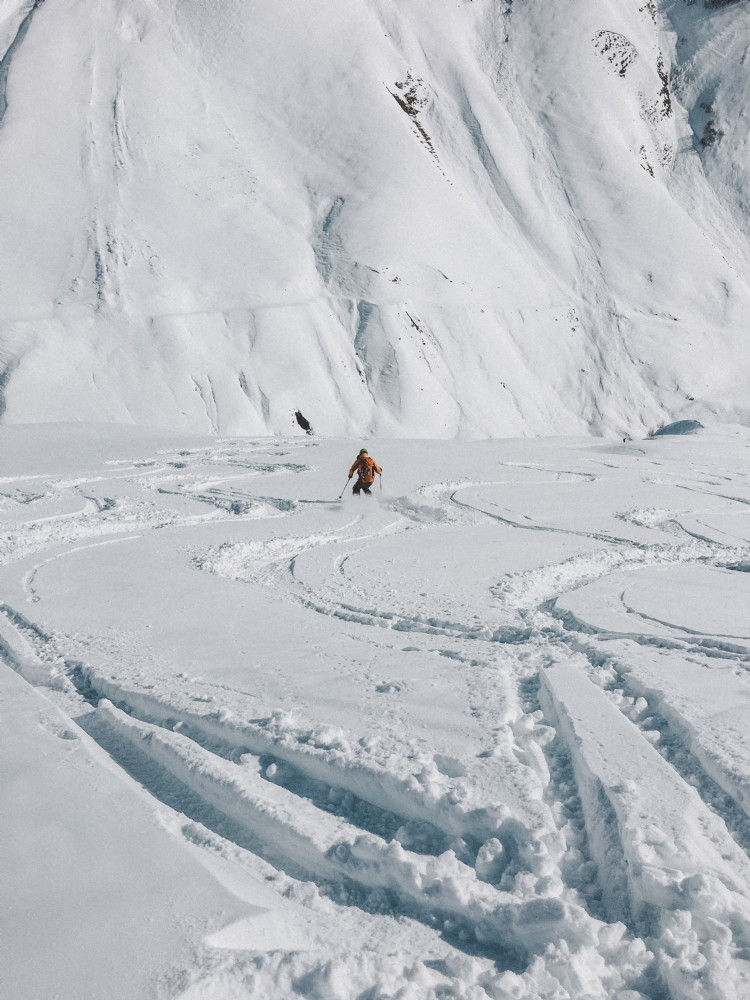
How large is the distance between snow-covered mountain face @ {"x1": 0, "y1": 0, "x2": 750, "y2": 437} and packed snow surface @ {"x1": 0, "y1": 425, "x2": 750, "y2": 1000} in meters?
18.9

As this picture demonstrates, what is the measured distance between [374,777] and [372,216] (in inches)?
1262

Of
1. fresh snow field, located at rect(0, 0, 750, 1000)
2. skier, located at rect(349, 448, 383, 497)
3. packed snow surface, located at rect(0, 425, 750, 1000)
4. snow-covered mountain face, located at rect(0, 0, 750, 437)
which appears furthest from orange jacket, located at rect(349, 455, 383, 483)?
snow-covered mountain face, located at rect(0, 0, 750, 437)

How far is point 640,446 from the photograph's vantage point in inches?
706

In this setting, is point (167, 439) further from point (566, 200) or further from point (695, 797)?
point (566, 200)

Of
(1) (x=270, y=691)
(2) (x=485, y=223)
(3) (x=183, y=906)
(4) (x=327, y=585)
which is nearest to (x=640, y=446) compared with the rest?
(4) (x=327, y=585)

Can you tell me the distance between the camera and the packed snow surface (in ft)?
6.47

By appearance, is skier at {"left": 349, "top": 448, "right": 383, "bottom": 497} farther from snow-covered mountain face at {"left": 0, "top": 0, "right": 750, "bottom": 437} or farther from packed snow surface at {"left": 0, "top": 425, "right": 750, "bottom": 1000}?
snow-covered mountain face at {"left": 0, "top": 0, "right": 750, "bottom": 437}

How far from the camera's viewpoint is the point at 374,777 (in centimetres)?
278

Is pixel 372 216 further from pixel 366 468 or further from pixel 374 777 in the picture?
pixel 374 777

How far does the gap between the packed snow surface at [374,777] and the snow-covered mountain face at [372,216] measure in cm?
1885

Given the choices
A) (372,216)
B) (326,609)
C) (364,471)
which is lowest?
(326,609)

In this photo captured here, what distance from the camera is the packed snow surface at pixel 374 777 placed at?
1.97 metres

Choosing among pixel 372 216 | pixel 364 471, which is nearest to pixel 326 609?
pixel 364 471

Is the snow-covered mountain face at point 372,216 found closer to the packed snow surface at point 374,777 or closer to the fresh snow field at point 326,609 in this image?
the fresh snow field at point 326,609
